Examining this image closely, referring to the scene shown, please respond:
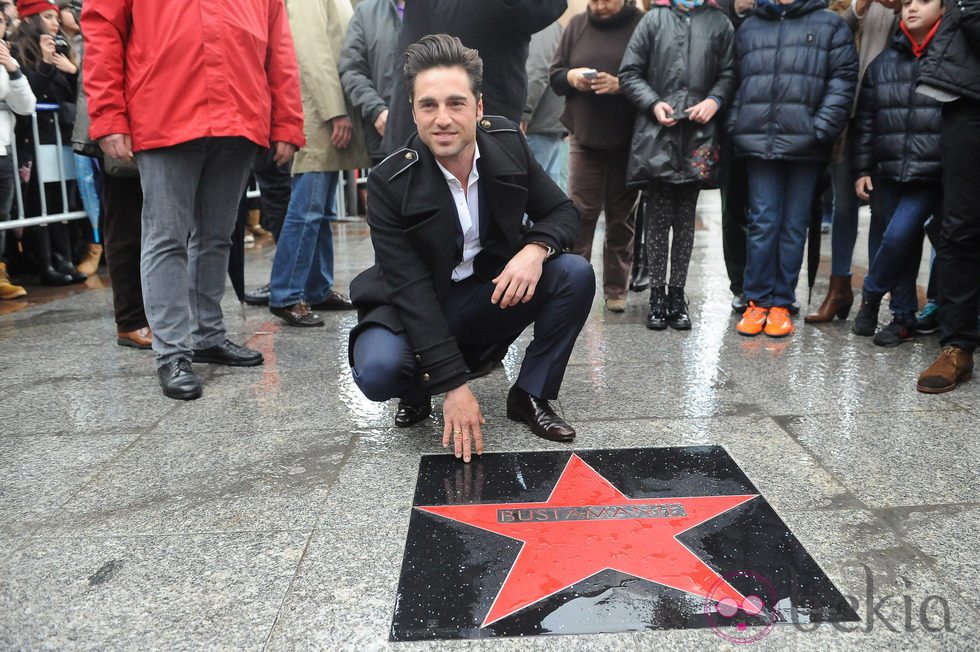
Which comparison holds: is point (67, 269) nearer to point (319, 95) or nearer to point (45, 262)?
point (45, 262)

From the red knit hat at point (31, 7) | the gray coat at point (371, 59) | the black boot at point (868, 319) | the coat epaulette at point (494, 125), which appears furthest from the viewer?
the red knit hat at point (31, 7)

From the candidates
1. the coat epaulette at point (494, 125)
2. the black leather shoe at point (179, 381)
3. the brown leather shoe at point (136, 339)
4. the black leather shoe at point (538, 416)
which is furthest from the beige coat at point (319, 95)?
the black leather shoe at point (538, 416)

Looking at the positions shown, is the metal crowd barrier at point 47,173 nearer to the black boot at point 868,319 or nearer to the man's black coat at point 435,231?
the man's black coat at point 435,231

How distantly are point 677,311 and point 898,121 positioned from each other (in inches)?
61.5

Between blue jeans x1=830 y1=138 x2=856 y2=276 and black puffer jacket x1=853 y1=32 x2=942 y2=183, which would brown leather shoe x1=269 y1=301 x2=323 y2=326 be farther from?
black puffer jacket x1=853 y1=32 x2=942 y2=183

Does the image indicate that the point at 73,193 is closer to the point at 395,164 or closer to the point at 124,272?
the point at 124,272

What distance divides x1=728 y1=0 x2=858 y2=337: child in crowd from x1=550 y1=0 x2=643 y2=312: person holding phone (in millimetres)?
723

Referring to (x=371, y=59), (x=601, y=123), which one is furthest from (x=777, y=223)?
(x=371, y=59)

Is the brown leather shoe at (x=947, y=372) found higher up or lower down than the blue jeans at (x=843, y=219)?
lower down

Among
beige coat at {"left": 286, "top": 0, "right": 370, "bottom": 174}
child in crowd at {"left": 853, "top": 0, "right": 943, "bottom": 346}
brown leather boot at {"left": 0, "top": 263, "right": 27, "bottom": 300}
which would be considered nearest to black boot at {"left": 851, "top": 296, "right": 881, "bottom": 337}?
child in crowd at {"left": 853, "top": 0, "right": 943, "bottom": 346}

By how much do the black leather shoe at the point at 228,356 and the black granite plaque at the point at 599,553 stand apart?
1.66 meters

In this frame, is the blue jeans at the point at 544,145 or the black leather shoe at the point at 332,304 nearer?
the black leather shoe at the point at 332,304

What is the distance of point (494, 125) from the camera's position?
3.26 meters

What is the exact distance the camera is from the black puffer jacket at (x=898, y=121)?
4309mm
